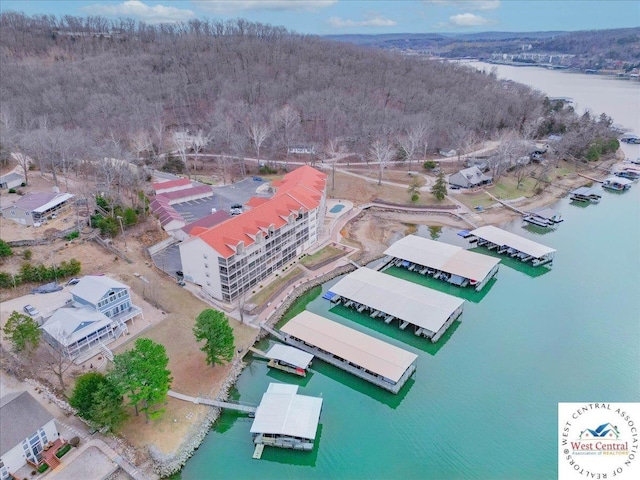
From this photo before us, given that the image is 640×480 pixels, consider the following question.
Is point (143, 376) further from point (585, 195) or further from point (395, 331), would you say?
point (585, 195)

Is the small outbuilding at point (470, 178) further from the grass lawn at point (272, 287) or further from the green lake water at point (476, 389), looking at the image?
the grass lawn at point (272, 287)

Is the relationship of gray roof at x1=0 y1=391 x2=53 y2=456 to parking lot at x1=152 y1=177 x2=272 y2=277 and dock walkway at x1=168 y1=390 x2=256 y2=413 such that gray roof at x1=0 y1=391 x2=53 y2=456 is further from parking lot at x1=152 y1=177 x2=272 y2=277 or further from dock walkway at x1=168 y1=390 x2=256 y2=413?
parking lot at x1=152 y1=177 x2=272 y2=277

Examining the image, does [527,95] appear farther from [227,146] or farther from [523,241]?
[227,146]

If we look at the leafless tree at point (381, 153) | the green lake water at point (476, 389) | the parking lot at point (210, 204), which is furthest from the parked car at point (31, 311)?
the leafless tree at point (381, 153)

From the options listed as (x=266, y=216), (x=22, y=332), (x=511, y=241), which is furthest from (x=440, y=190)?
(x=22, y=332)

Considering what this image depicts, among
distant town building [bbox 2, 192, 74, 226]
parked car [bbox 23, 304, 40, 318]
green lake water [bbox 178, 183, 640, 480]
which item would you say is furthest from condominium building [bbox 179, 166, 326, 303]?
distant town building [bbox 2, 192, 74, 226]

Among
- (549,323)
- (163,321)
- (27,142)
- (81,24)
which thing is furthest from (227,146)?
(81,24)
